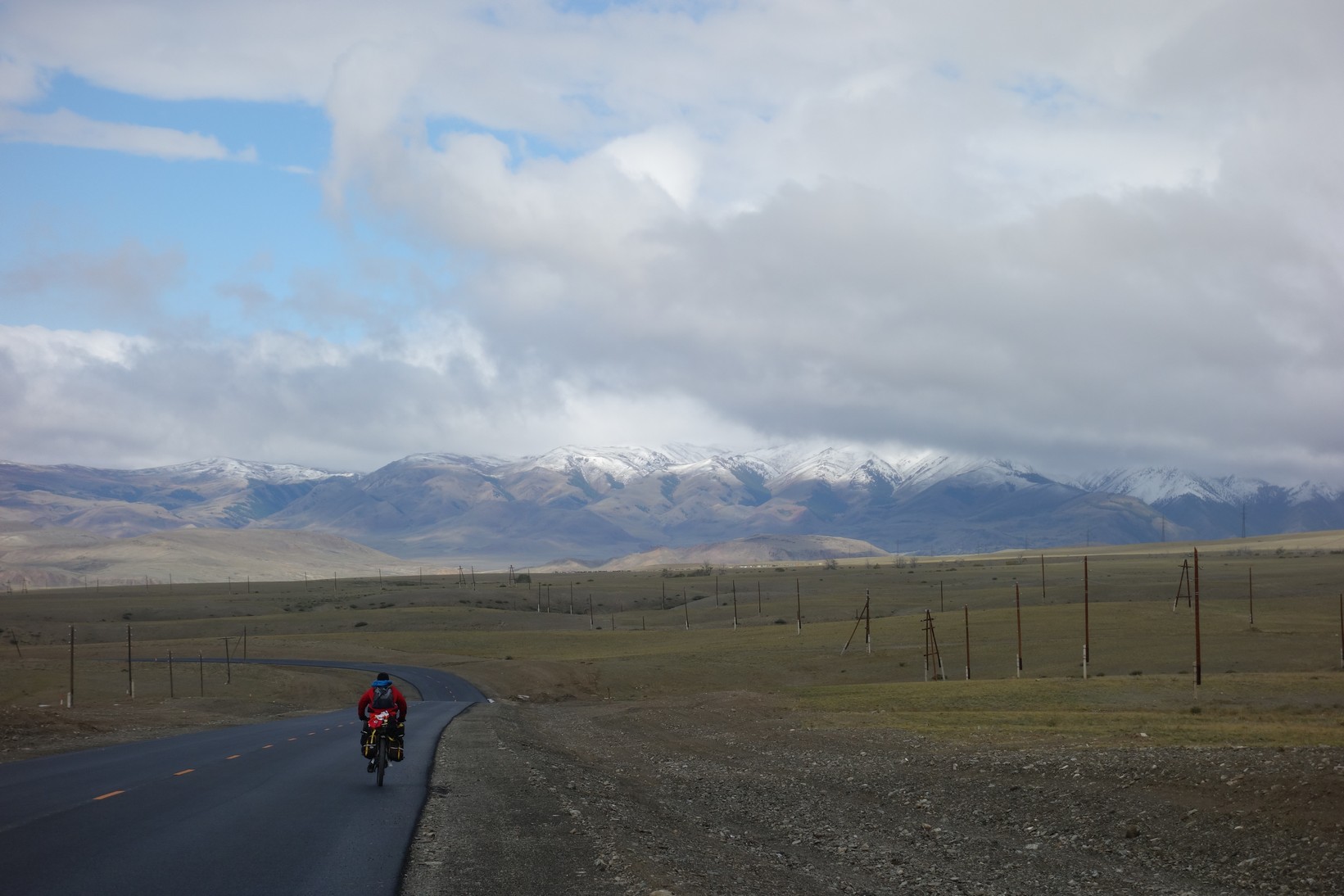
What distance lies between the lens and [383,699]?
65.9 feet

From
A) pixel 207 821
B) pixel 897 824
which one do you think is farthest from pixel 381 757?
pixel 897 824

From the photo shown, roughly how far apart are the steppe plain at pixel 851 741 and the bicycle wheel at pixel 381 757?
101 centimetres

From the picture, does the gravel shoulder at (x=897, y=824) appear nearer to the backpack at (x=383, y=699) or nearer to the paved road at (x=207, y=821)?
the paved road at (x=207, y=821)

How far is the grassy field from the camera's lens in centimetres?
3638

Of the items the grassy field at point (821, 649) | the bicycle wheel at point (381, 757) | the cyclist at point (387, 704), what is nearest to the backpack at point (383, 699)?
the cyclist at point (387, 704)

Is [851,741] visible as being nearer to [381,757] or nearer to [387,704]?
[387,704]

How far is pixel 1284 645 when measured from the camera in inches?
2186

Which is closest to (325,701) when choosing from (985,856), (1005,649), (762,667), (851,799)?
(762,667)

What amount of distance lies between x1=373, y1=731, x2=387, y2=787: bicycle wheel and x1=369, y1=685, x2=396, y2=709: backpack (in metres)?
0.70

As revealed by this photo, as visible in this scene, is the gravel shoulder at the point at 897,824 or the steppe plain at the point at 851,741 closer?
the gravel shoulder at the point at 897,824

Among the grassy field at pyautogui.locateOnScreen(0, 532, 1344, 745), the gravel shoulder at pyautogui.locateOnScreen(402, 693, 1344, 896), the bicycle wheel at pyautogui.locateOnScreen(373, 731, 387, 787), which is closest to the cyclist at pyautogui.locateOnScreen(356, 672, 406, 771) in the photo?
the bicycle wheel at pyautogui.locateOnScreen(373, 731, 387, 787)

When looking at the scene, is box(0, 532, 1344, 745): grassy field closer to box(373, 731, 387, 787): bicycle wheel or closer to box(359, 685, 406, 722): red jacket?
box(359, 685, 406, 722): red jacket

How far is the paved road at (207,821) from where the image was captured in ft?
38.5

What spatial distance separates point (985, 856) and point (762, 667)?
47.4 m
